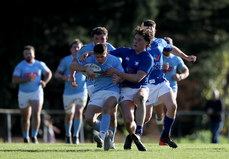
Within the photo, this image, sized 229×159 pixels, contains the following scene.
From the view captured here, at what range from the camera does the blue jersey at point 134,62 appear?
863cm

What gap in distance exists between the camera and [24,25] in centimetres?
2141

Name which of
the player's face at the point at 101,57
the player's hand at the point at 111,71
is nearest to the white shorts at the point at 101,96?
the player's hand at the point at 111,71

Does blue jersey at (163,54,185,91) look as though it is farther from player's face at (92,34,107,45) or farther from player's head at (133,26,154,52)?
player's head at (133,26,154,52)

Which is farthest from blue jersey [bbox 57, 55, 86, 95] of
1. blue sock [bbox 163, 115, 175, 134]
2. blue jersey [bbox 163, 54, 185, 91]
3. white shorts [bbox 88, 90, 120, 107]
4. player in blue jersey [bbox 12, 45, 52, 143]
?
white shorts [bbox 88, 90, 120, 107]

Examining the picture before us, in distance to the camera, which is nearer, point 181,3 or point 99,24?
point 99,24

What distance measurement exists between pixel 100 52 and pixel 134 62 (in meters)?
0.66

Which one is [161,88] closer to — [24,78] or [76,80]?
[76,80]

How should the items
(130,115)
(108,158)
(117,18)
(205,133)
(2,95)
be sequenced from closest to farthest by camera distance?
(108,158) < (130,115) < (2,95) < (117,18) < (205,133)

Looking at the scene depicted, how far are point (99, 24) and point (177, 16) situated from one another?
4.67 metres

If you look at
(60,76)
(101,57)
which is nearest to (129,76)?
(101,57)

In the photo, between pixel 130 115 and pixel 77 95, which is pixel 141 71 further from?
pixel 77 95

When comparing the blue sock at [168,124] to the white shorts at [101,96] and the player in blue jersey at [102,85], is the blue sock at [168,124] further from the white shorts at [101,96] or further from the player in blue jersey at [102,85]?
the white shorts at [101,96]

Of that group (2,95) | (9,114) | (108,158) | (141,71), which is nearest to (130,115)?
(141,71)

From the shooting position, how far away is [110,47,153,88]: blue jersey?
863 centimetres
